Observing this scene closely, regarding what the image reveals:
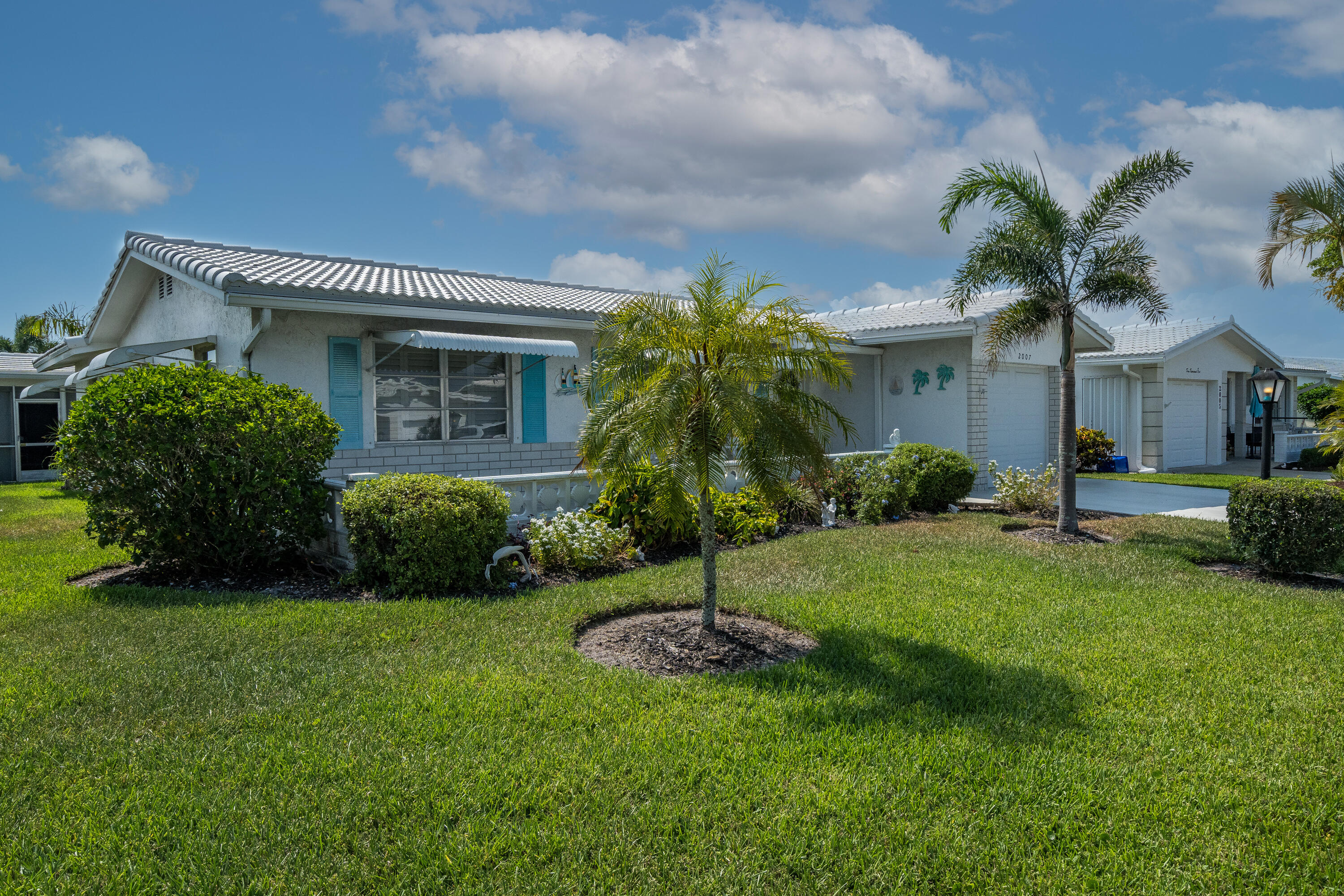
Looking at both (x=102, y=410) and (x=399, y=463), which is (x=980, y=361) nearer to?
(x=399, y=463)

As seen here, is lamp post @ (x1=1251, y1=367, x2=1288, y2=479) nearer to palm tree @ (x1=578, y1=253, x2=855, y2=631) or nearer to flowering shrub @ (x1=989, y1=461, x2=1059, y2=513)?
flowering shrub @ (x1=989, y1=461, x2=1059, y2=513)

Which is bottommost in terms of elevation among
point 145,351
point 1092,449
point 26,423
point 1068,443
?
point 1092,449

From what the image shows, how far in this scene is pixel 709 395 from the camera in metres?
5.22

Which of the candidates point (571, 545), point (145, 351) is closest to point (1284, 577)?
point (571, 545)

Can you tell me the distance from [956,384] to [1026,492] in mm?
3279

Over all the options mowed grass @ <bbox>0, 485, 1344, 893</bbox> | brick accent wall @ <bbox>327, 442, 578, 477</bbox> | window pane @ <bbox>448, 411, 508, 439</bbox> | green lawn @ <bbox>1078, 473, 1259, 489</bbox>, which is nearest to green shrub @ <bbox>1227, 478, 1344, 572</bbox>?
mowed grass @ <bbox>0, 485, 1344, 893</bbox>

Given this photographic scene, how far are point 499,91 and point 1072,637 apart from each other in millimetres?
8531

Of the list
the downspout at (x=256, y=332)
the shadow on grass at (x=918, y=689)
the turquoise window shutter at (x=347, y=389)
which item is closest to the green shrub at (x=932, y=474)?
the shadow on grass at (x=918, y=689)

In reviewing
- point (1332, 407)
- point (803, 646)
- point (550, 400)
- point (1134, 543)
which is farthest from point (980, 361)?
point (1332, 407)

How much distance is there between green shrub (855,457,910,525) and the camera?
11070 mm

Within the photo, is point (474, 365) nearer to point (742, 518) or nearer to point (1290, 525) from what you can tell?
point (742, 518)

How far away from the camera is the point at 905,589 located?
22.9 ft

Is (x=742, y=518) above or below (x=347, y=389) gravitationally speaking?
below

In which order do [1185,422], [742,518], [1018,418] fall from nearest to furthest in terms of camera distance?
[742,518], [1018,418], [1185,422]
